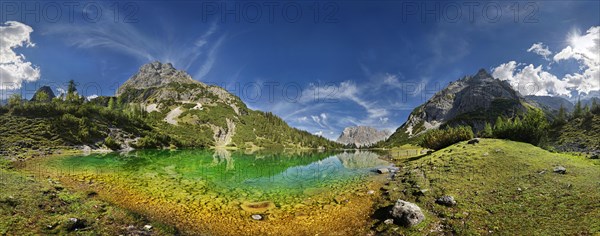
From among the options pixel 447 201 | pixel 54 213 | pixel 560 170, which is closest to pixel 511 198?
pixel 447 201

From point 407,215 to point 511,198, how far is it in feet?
29.6

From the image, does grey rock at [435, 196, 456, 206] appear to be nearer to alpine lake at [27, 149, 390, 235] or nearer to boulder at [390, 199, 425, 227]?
boulder at [390, 199, 425, 227]

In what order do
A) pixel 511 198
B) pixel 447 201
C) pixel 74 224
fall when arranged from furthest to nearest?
pixel 447 201 < pixel 511 198 < pixel 74 224

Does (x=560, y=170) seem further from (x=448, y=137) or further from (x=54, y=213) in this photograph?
(x=448, y=137)

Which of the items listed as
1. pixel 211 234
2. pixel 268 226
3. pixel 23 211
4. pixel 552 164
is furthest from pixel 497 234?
pixel 23 211

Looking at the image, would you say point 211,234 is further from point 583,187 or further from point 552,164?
point 552,164

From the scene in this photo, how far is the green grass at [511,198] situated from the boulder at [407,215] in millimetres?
488

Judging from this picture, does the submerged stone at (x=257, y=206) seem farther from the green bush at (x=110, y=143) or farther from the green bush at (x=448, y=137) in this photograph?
the green bush at (x=110, y=143)

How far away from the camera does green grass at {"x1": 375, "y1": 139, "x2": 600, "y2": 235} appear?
1345 cm

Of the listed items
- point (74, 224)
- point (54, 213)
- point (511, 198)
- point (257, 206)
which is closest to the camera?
point (74, 224)

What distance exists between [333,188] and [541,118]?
51.9 meters

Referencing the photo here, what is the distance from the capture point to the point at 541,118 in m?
51.3

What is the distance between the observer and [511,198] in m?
18.1

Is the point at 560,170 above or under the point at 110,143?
above
